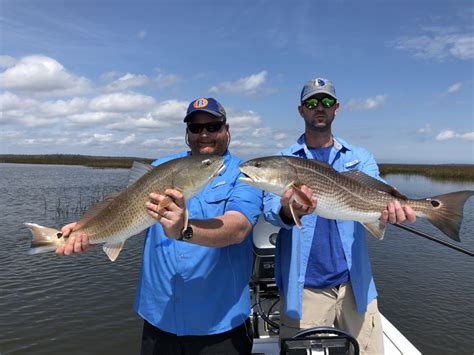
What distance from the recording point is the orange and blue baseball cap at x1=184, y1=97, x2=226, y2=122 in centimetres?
372

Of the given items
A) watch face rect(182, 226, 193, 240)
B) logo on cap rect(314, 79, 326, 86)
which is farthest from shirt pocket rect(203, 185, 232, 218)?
logo on cap rect(314, 79, 326, 86)

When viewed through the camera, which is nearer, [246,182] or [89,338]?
[246,182]

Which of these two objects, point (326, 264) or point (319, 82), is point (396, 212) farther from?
point (319, 82)

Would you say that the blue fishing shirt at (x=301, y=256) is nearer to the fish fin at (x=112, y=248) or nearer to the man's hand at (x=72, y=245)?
the fish fin at (x=112, y=248)

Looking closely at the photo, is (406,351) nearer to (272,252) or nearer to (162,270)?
(272,252)

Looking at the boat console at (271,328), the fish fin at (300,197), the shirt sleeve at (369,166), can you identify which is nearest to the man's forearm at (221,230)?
the fish fin at (300,197)

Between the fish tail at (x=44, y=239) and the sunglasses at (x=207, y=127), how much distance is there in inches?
67.3

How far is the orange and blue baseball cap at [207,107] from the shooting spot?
12.2 feet

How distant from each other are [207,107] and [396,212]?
2.38 metres

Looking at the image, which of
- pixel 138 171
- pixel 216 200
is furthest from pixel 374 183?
pixel 138 171

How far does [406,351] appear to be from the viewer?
5.02m

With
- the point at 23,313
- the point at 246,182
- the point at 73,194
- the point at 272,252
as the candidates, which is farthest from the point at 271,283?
the point at 73,194

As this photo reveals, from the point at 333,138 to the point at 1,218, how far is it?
22.7 m

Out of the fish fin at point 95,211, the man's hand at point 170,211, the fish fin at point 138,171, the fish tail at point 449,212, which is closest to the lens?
the man's hand at point 170,211
